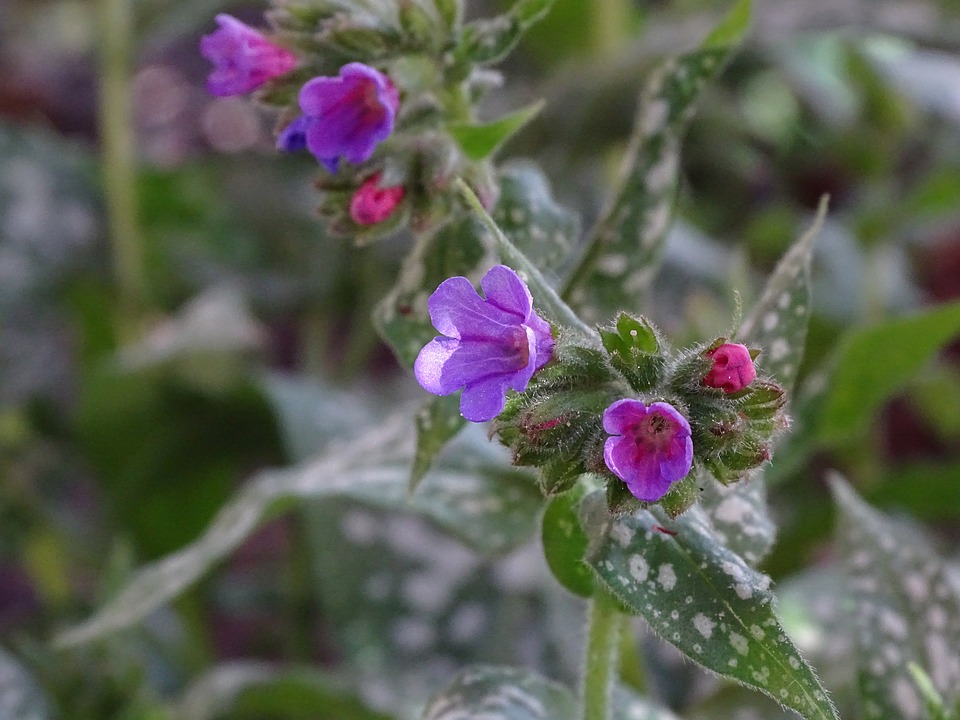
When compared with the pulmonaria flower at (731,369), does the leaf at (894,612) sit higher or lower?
lower

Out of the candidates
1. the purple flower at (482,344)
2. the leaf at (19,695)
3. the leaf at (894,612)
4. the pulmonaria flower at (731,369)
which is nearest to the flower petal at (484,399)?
the purple flower at (482,344)

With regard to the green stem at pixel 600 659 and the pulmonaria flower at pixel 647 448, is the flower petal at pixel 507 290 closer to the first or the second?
the pulmonaria flower at pixel 647 448

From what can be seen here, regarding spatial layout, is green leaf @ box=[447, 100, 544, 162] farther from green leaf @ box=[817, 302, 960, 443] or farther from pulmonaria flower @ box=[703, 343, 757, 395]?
green leaf @ box=[817, 302, 960, 443]

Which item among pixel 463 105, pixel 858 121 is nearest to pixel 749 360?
pixel 463 105

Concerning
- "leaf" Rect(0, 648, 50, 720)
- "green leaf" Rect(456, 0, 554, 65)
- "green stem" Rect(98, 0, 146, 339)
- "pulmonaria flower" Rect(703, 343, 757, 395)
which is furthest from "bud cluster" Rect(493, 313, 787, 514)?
"green stem" Rect(98, 0, 146, 339)

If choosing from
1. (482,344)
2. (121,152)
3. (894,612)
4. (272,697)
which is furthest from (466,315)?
(121,152)
